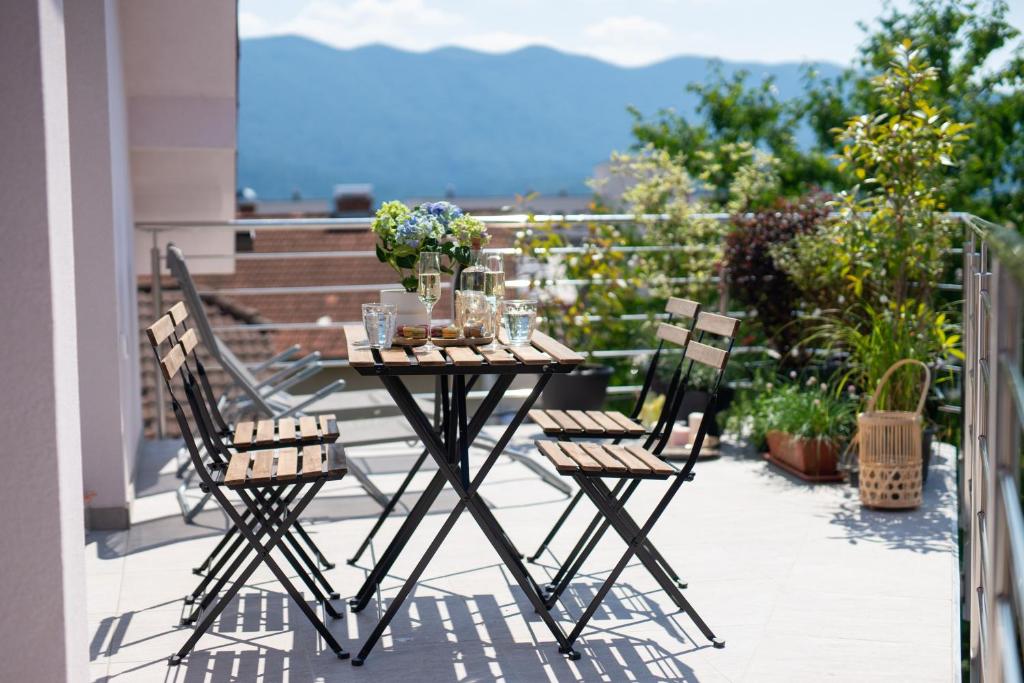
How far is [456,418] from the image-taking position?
3562 millimetres

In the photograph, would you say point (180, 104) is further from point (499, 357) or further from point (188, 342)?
point (499, 357)

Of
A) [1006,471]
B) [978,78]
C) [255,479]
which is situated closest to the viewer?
[1006,471]

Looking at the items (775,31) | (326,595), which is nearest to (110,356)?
(326,595)

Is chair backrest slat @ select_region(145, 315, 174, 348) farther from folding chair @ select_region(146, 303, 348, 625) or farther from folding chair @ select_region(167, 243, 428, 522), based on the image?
folding chair @ select_region(167, 243, 428, 522)

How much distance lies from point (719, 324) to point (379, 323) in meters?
1.07

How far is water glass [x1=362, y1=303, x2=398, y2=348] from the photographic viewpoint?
350 cm

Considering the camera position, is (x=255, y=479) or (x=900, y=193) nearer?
(x=255, y=479)

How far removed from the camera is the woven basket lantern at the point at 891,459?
4.93 metres

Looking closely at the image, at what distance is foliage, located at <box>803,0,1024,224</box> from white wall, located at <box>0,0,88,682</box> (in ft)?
Answer: 53.3

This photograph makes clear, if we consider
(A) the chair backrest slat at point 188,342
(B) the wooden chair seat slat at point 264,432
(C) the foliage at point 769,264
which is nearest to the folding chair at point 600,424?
(B) the wooden chair seat slat at point 264,432

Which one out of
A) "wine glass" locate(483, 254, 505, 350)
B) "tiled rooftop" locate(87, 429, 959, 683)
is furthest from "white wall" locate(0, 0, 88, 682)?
"wine glass" locate(483, 254, 505, 350)

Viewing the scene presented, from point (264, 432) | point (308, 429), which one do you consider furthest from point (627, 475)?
point (264, 432)

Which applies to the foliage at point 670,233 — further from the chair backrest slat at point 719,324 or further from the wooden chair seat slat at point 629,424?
the chair backrest slat at point 719,324

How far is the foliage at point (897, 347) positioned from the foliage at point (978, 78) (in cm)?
1238
